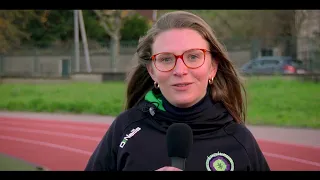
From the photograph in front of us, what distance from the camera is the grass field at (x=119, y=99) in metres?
8.02

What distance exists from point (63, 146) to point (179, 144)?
21.0ft

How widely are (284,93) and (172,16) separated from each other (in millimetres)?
8242

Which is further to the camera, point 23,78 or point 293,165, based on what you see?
point 23,78

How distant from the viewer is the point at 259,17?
14.3 metres

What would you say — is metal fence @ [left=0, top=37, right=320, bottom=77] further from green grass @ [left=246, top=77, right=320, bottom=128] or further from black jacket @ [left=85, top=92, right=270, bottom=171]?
black jacket @ [left=85, top=92, right=270, bottom=171]

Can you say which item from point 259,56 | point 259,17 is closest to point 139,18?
point 259,17

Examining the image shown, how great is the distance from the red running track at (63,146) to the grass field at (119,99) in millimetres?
762

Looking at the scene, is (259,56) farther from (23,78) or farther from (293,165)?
(293,165)

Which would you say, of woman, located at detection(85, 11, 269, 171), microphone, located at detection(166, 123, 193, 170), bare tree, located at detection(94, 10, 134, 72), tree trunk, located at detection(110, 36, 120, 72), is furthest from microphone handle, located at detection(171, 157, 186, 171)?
bare tree, located at detection(94, 10, 134, 72)

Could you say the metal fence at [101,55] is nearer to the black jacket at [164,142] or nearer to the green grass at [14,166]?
the green grass at [14,166]

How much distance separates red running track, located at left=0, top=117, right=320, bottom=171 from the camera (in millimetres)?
5312

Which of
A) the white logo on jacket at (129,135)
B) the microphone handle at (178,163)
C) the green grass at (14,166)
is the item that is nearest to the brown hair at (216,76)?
the white logo on jacket at (129,135)

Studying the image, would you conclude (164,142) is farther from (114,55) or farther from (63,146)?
(114,55)

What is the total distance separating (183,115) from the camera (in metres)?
1.42
